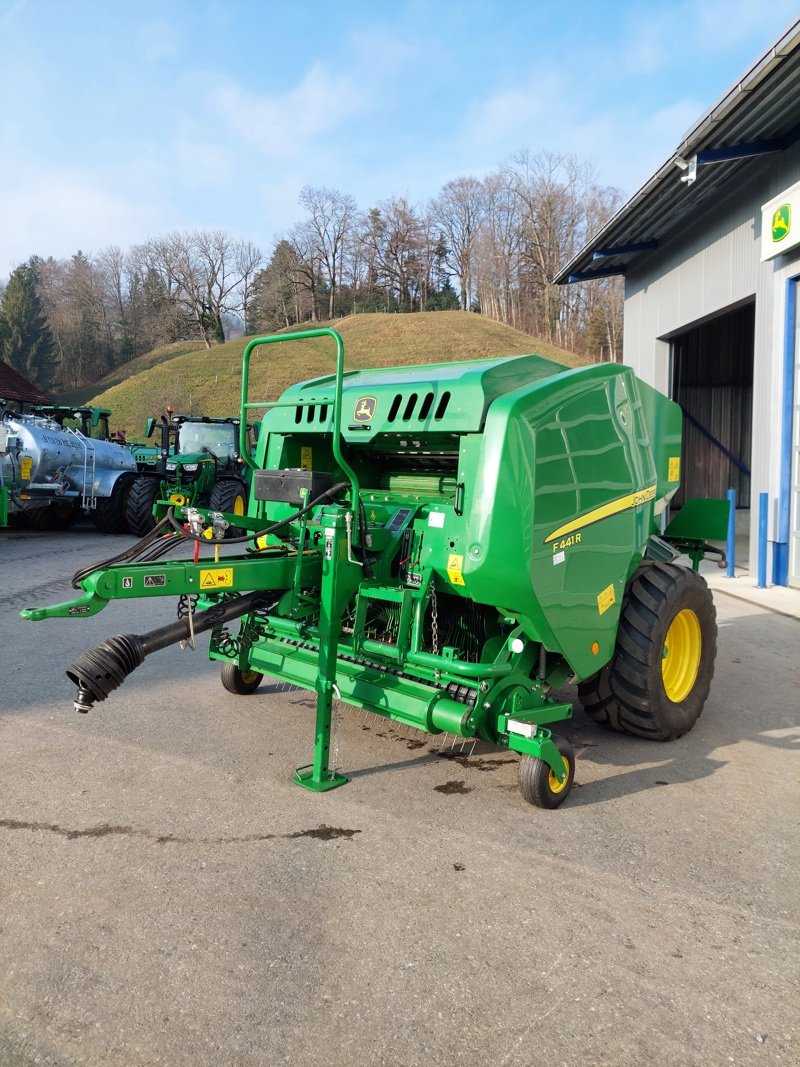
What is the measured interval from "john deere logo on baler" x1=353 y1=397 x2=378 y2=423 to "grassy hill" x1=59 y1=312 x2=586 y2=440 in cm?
3661

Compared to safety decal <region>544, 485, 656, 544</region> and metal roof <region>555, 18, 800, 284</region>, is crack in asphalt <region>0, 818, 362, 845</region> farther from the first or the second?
metal roof <region>555, 18, 800, 284</region>

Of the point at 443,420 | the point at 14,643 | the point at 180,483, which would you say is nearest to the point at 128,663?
the point at 443,420

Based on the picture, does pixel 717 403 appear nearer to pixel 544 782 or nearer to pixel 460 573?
pixel 460 573

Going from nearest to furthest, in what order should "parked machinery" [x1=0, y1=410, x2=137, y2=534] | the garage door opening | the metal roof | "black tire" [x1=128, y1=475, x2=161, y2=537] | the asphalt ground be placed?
1. the asphalt ground
2. the metal roof
3. "parked machinery" [x1=0, y1=410, x2=137, y2=534]
4. "black tire" [x1=128, y1=475, x2=161, y2=537]
5. the garage door opening

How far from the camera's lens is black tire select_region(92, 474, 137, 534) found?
15.2 metres

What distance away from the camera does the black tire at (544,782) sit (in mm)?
3717

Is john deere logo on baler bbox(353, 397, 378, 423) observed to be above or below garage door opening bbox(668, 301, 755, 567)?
below

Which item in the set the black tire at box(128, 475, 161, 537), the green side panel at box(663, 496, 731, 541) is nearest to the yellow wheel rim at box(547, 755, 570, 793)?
the green side panel at box(663, 496, 731, 541)

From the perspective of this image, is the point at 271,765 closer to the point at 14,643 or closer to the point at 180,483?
the point at 14,643

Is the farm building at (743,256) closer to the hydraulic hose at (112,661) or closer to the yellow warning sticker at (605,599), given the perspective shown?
the yellow warning sticker at (605,599)

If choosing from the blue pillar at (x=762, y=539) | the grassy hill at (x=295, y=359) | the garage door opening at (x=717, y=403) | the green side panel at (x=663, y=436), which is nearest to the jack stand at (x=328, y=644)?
the green side panel at (x=663, y=436)

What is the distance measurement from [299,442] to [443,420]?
1.47 meters

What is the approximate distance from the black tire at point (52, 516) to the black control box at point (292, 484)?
1251cm

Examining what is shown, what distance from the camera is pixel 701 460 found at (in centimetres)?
1933
